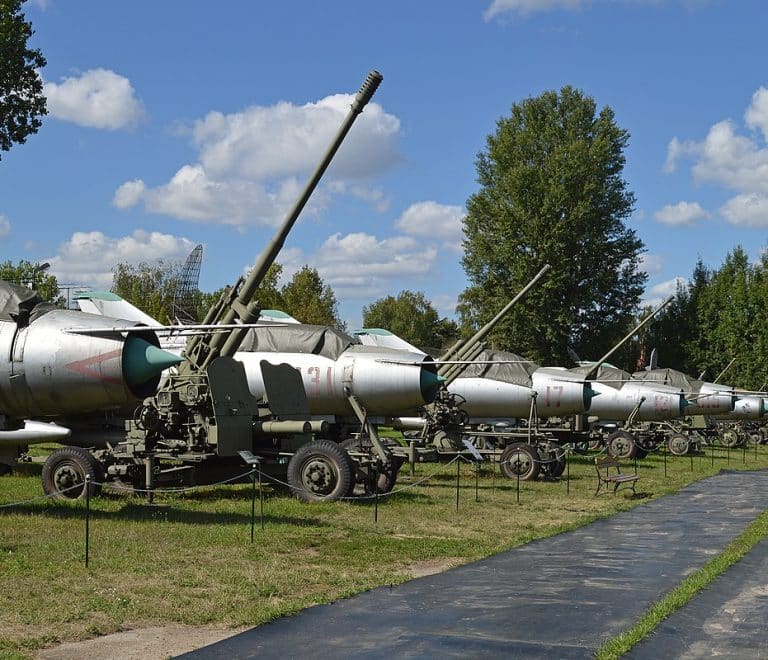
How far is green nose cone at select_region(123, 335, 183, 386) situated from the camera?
11.0 m

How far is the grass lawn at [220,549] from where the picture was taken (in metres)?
7.50

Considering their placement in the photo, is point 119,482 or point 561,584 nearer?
point 561,584

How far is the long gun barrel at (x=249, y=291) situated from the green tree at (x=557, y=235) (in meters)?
26.8

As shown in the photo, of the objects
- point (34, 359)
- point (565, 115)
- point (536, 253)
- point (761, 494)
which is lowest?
point (761, 494)

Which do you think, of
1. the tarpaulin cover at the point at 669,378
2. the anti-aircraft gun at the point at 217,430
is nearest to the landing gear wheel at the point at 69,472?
the anti-aircraft gun at the point at 217,430

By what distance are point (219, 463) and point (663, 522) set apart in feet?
20.8

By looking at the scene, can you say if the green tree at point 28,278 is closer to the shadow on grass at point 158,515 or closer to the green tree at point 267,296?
the green tree at point 267,296

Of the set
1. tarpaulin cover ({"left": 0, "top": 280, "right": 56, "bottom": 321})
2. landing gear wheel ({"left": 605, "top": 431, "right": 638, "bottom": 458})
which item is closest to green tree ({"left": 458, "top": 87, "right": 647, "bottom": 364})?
landing gear wheel ({"left": 605, "top": 431, "right": 638, "bottom": 458})

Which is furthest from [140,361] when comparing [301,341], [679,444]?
[679,444]

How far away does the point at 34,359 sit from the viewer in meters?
11.0

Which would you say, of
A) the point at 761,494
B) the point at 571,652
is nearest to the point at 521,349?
the point at 761,494

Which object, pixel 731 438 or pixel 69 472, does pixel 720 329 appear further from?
pixel 69 472

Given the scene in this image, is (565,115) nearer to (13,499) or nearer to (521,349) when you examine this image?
(521,349)

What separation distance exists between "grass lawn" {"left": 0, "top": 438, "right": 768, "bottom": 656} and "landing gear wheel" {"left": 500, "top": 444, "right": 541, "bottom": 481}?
2996 millimetres
